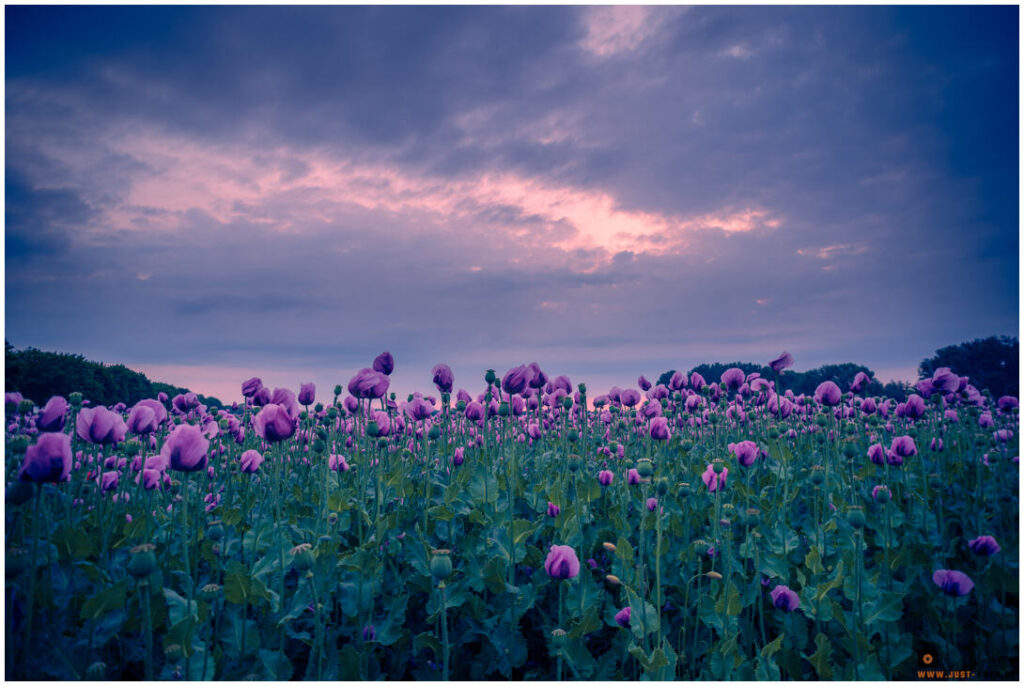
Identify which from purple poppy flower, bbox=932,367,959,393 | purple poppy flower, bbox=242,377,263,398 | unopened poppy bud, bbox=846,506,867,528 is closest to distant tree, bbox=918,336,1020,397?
purple poppy flower, bbox=932,367,959,393

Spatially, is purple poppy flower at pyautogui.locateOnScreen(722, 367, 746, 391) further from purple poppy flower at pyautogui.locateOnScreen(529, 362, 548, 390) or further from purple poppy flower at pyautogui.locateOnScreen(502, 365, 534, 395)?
purple poppy flower at pyautogui.locateOnScreen(502, 365, 534, 395)

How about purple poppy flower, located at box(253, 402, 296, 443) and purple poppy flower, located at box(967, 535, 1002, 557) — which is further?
purple poppy flower, located at box(967, 535, 1002, 557)

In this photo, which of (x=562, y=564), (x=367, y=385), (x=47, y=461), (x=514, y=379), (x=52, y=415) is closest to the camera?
(x=47, y=461)

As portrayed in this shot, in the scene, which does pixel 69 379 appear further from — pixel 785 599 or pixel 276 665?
pixel 785 599

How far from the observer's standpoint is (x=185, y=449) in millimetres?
2562

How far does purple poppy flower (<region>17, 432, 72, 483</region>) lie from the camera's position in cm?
226

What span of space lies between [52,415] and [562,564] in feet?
10.7

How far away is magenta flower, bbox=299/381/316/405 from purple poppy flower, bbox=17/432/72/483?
240cm

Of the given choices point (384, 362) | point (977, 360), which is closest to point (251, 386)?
point (384, 362)

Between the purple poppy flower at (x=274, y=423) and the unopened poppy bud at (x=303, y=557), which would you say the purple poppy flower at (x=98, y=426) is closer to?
the purple poppy flower at (x=274, y=423)

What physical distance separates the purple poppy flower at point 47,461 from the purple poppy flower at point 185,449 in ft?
1.32

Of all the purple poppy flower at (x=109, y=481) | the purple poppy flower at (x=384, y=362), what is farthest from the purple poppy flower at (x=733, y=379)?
the purple poppy flower at (x=109, y=481)

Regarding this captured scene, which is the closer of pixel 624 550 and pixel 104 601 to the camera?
pixel 104 601

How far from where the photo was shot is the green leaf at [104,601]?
2.46m
